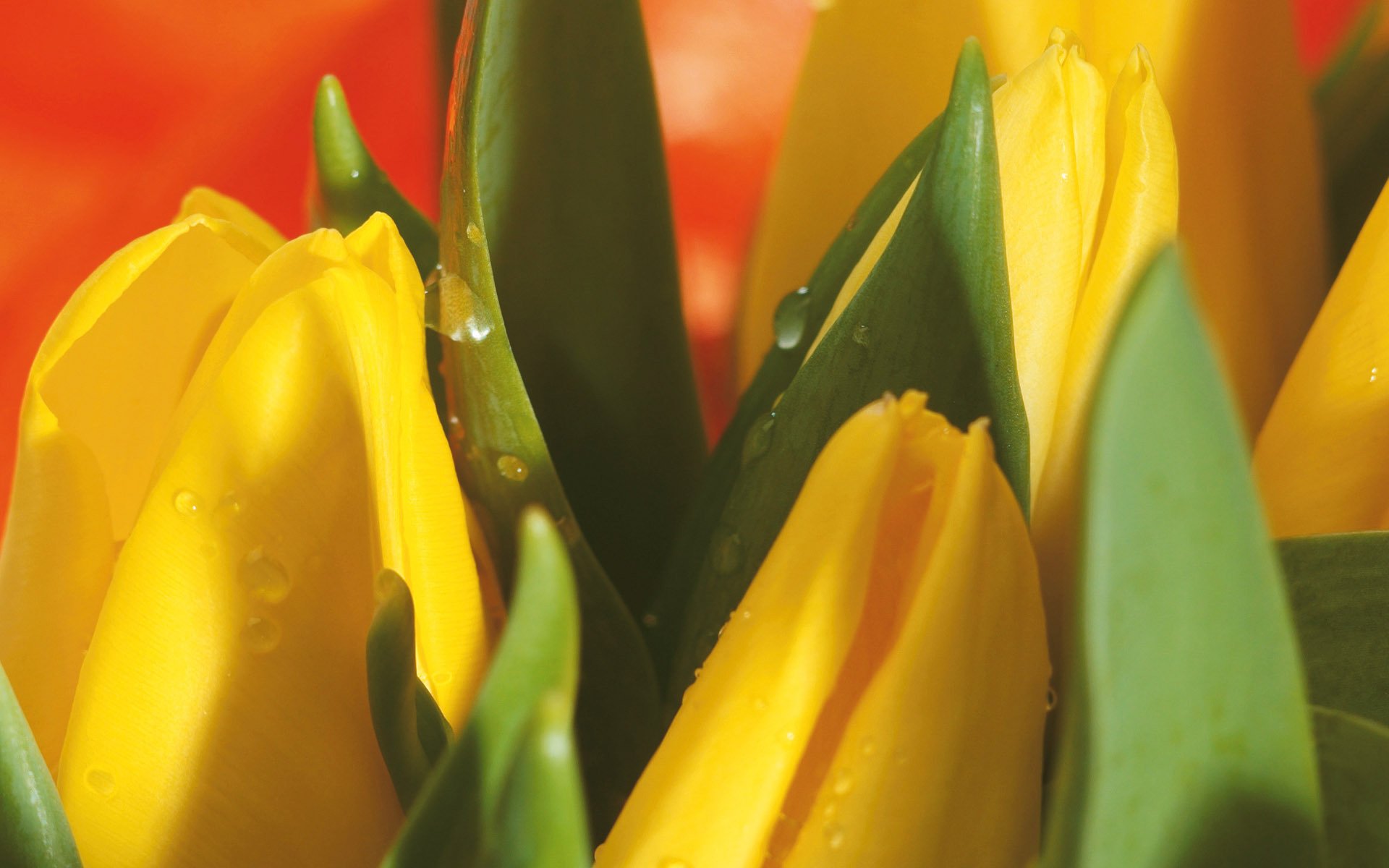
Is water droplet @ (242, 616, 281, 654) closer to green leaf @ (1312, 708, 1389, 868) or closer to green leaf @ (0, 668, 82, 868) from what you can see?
green leaf @ (0, 668, 82, 868)

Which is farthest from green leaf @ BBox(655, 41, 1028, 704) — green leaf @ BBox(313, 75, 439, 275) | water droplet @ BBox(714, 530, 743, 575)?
green leaf @ BBox(313, 75, 439, 275)

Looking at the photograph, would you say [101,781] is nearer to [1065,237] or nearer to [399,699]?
[399,699]

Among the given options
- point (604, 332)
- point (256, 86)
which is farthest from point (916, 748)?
point (256, 86)

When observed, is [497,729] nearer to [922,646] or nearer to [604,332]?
[922,646]

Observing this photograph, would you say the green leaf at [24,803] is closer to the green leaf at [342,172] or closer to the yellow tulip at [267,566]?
the yellow tulip at [267,566]

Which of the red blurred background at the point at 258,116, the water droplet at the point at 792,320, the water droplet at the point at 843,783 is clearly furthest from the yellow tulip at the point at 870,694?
the red blurred background at the point at 258,116

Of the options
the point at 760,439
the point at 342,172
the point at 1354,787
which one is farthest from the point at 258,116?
the point at 1354,787
